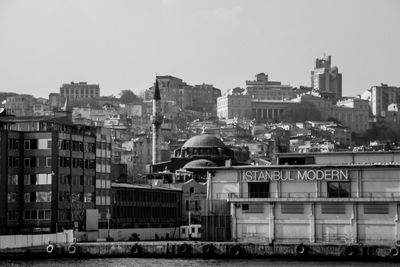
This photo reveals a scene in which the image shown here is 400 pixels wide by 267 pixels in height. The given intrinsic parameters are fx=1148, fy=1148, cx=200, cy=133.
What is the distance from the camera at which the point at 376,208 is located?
67.7 meters

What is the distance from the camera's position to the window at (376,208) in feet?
221

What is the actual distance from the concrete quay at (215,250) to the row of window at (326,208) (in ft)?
9.92

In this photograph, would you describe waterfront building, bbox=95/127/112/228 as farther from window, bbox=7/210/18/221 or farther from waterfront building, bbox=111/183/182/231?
window, bbox=7/210/18/221

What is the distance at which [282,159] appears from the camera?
77562mm

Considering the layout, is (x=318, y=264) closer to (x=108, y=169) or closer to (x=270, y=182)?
(x=270, y=182)

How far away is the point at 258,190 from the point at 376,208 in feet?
24.9

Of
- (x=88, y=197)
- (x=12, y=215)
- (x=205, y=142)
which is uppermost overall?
(x=205, y=142)

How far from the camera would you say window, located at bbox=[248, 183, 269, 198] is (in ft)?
Result: 232

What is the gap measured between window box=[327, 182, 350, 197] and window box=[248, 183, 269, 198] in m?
3.97

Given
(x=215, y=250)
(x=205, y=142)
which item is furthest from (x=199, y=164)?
(x=215, y=250)

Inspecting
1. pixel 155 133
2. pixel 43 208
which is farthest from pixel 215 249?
pixel 155 133

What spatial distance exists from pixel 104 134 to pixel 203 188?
2709 centimetres

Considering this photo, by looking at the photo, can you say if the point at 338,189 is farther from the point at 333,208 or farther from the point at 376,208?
the point at 376,208

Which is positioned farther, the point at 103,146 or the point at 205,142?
the point at 205,142
